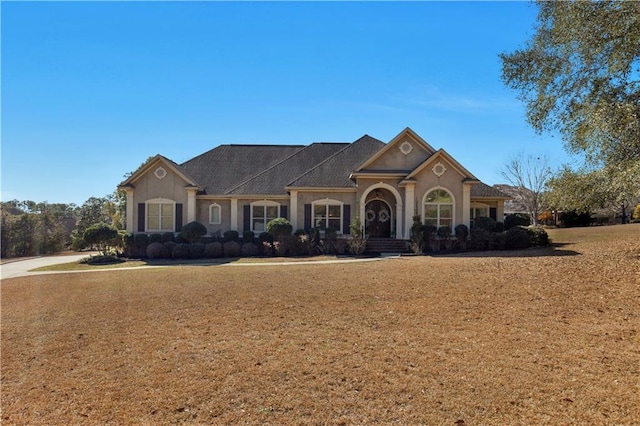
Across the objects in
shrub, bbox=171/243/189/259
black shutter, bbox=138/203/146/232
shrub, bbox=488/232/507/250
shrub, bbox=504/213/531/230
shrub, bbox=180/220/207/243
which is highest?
black shutter, bbox=138/203/146/232

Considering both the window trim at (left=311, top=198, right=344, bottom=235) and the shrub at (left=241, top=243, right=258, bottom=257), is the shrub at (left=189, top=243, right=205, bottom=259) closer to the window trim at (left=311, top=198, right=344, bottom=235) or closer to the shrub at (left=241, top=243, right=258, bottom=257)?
the shrub at (left=241, top=243, right=258, bottom=257)

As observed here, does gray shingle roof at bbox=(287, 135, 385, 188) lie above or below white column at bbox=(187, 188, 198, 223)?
above

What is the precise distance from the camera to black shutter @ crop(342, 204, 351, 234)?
2506 centimetres

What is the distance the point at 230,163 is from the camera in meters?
29.6

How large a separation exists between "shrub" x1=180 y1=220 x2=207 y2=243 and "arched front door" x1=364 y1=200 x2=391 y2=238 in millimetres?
10286

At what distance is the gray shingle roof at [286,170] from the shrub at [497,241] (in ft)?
41.0

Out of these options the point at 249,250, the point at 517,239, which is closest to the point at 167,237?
the point at 249,250

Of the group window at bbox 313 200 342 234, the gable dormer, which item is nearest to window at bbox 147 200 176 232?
window at bbox 313 200 342 234

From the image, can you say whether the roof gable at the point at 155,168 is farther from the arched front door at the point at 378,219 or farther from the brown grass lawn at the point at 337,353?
the brown grass lawn at the point at 337,353

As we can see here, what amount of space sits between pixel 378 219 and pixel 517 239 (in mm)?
8456

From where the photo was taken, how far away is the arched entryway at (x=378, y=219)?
2616 centimetres

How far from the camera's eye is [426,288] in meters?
10.8

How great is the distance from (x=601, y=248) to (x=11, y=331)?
20.6 meters

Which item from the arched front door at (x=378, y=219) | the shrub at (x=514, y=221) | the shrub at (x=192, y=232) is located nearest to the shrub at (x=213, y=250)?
the shrub at (x=192, y=232)
